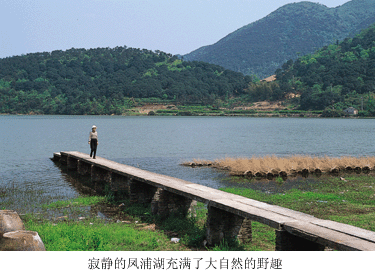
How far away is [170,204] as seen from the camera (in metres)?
12.3

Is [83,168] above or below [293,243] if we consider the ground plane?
below

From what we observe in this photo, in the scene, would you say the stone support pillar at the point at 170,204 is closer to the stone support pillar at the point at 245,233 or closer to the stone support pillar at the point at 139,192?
the stone support pillar at the point at 139,192

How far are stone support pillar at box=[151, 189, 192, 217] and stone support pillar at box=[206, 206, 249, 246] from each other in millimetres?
2701

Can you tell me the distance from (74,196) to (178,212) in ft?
23.4

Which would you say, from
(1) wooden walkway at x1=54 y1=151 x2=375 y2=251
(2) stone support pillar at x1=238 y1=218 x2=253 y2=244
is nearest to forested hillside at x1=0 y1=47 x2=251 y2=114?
(1) wooden walkway at x1=54 y1=151 x2=375 y2=251

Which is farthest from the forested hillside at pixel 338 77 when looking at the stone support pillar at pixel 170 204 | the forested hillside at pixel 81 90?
the stone support pillar at pixel 170 204

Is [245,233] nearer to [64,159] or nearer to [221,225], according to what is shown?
[221,225]

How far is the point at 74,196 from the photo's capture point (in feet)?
57.4

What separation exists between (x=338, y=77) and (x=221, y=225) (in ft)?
526

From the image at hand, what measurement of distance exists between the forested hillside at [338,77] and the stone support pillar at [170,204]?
13833 centimetres

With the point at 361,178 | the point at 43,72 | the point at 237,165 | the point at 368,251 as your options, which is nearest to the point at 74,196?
the point at 237,165

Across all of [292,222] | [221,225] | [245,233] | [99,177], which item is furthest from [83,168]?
[292,222]

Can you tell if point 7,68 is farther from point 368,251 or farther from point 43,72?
point 368,251

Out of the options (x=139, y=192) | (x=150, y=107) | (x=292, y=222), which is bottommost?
(x=139, y=192)
